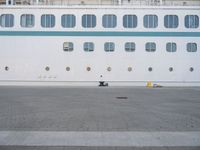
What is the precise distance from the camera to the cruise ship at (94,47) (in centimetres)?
1995

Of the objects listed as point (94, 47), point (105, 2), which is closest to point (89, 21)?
point (94, 47)

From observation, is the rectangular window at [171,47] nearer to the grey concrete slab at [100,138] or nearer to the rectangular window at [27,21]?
the rectangular window at [27,21]

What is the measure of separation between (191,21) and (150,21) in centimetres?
300

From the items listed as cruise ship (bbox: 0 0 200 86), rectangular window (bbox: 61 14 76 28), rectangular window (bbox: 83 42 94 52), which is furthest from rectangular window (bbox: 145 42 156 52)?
rectangular window (bbox: 61 14 76 28)

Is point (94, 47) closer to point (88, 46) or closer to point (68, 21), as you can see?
point (88, 46)

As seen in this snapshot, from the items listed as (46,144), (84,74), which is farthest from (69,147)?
(84,74)

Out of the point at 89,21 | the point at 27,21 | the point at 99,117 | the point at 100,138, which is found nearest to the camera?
the point at 100,138

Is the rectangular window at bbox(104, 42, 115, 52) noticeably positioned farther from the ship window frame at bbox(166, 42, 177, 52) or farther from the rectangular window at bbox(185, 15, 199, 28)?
the rectangular window at bbox(185, 15, 199, 28)

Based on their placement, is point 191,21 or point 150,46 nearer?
point 150,46

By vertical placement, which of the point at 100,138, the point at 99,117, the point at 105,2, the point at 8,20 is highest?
the point at 105,2

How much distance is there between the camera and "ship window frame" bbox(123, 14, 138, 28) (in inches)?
793

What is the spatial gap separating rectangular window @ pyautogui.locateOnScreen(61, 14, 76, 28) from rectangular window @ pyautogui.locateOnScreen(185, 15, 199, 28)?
26.5 feet

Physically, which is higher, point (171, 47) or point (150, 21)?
Answer: point (150, 21)

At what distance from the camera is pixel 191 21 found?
2048 centimetres
